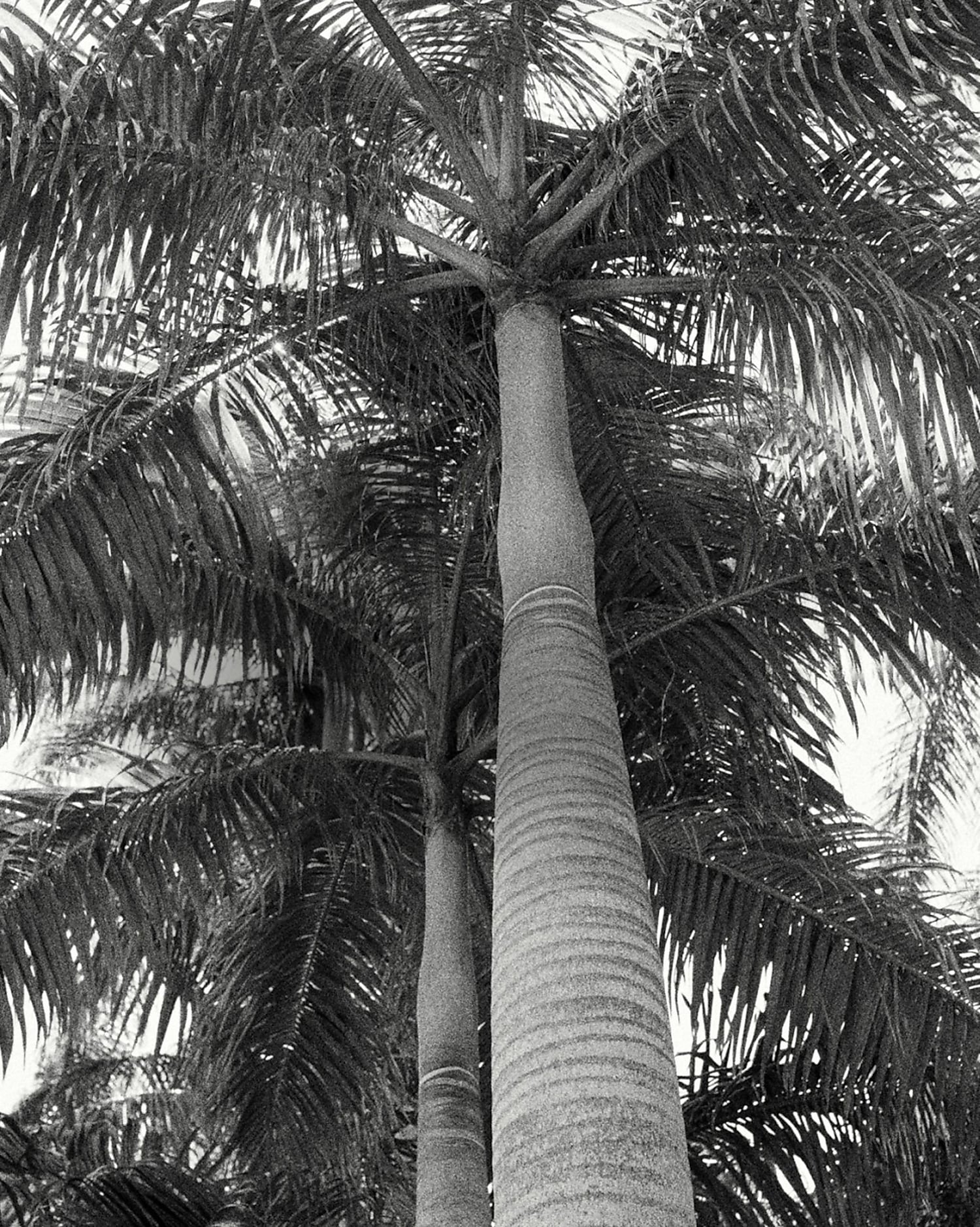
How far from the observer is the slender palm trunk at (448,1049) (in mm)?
3779

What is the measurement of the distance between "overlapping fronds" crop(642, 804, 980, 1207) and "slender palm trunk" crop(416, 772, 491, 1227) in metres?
0.63

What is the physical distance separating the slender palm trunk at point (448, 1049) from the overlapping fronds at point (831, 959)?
0.63 m

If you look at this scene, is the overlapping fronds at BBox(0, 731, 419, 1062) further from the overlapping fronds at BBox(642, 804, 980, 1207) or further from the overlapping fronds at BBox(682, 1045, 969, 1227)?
the overlapping fronds at BBox(682, 1045, 969, 1227)

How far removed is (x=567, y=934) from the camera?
104 inches

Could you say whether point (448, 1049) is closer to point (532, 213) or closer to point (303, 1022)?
point (303, 1022)

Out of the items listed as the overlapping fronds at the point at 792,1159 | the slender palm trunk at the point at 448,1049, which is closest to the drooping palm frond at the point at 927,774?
the overlapping fronds at the point at 792,1159

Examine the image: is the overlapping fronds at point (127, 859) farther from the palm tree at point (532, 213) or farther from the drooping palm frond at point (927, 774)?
the drooping palm frond at point (927, 774)

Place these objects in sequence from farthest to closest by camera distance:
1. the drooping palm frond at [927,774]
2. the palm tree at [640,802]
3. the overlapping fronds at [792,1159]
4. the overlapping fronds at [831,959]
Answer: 1. the drooping palm frond at [927,774]
2. the overlapping fronds at [792,1159]
3. the palm tree at [640,802]
4. the overlapping fronds at [831,959]

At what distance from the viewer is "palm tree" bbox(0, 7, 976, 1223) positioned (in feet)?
11.8

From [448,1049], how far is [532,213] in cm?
241

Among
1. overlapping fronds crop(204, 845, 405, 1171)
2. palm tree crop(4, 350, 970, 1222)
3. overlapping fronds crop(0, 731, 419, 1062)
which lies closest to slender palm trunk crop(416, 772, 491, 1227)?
palm tree crop(4, 350, 970, 1222)

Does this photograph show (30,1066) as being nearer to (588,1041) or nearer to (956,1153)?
(956,1153)

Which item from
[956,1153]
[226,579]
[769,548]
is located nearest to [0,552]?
[226,579]

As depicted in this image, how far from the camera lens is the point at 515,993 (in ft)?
8.63
